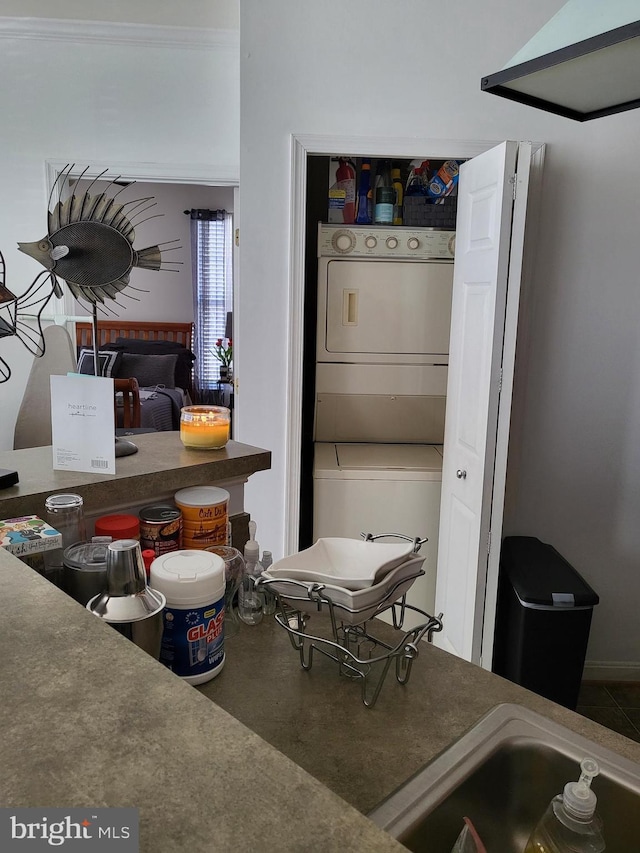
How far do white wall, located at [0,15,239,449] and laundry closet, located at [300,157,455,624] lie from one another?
28.8 inches

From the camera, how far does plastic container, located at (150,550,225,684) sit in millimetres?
974

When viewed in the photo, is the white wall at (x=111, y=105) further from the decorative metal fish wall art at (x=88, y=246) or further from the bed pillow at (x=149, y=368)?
the bed pillow at (x=149, y=368)

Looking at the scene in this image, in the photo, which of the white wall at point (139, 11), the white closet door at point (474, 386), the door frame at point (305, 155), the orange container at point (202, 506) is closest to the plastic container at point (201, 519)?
the orange container at point (202, 506)

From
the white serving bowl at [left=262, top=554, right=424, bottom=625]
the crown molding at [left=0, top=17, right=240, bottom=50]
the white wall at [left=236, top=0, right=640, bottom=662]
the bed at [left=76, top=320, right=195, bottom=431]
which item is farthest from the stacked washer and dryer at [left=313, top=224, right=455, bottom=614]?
the bed at [left=76, top=320, right=195, bottom=431]

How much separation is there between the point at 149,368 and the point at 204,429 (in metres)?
4.74

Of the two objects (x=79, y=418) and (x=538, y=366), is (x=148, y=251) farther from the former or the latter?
(x=538, y=366)

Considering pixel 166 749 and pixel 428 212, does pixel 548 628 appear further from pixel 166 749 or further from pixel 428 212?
pixel 166 749

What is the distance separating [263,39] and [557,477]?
6.50 feet

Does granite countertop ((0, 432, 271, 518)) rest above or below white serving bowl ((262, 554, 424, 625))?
above

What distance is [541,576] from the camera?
7.75 feet

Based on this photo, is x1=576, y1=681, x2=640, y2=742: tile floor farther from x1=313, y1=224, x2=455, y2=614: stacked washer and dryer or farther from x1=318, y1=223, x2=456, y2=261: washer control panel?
x1=318, y1=223, x2=456, y2=261: washer control panel

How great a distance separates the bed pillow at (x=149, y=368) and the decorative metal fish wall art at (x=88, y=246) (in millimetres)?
4661

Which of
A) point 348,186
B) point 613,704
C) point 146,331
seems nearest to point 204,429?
point 348,186

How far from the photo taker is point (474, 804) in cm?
85
